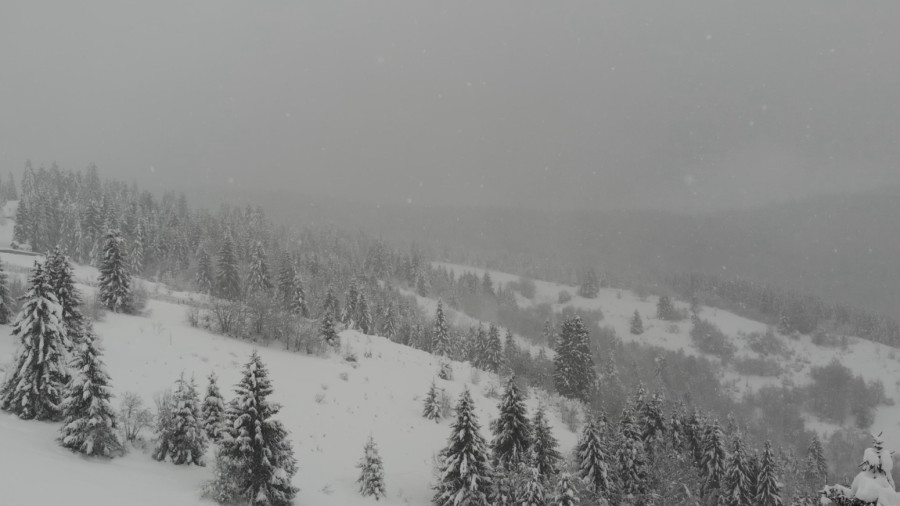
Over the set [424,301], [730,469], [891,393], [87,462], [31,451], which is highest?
[31,451]

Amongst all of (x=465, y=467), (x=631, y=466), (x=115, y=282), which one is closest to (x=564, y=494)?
(x=465, y=467)

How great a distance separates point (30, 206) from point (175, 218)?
28793 mm

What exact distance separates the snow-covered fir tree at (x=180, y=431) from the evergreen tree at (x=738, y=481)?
39.3 metres

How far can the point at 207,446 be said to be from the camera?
2306cm

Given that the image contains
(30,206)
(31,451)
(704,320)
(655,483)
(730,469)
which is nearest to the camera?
(31,451)

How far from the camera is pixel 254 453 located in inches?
821

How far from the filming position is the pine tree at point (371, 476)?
26.4 metres

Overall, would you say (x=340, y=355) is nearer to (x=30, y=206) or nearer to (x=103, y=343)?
(x=103, y=343)

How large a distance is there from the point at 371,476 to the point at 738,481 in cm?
3052

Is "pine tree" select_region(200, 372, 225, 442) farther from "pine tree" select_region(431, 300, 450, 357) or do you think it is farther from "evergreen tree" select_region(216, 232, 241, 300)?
"evergreen tree" select_region(216, 232, 241, 300)

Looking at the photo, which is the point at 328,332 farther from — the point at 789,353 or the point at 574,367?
the point at 789,353

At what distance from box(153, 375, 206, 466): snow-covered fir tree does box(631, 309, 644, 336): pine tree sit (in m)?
178

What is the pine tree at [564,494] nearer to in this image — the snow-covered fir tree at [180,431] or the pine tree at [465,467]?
the pine tree at [465,467]

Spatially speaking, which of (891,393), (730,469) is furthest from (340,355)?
(891,393)
